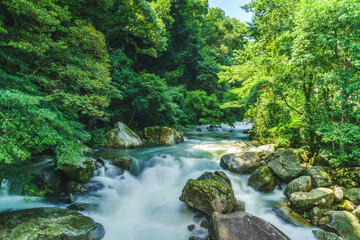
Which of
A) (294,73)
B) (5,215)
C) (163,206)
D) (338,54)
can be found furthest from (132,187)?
(338,54)

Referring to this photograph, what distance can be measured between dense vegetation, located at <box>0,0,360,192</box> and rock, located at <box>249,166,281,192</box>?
1.75 metres

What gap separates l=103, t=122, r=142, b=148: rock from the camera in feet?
31.2

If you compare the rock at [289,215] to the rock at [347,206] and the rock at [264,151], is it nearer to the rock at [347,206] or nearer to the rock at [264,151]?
the rock at [347,206]

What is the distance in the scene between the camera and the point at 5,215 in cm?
382

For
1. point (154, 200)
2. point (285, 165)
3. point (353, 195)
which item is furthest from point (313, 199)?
point (154, 200)

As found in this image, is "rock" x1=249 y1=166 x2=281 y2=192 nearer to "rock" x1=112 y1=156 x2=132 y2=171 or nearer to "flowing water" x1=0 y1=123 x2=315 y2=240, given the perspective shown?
"flowing water" x1=0 y1=123 x2=315 y2=240

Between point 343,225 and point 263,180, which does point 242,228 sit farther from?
point 263,180

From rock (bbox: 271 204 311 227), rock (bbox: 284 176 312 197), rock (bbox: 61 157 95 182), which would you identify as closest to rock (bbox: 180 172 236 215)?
rock (bbox: 271 204 311 227)

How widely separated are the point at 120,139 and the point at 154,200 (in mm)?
4824

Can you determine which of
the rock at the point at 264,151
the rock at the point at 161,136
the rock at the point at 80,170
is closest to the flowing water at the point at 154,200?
the rock at the point at 80,170

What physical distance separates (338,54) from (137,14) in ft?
38.1

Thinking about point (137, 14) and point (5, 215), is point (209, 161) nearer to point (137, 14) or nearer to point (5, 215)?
point (5, 215)

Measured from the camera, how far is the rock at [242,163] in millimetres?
6574

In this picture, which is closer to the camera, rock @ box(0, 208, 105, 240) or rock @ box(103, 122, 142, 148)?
rock @ box(0, 208, 105, 240)
